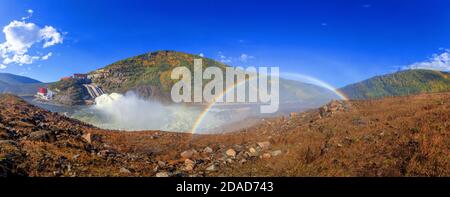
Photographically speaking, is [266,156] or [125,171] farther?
[266,156]

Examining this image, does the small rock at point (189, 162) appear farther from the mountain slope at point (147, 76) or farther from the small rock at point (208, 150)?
the mountain slope at point (147, 76)

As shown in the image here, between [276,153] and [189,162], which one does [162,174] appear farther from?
[276,153]

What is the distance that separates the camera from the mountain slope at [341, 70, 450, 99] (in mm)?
116688

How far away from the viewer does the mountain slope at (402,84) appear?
116688mm

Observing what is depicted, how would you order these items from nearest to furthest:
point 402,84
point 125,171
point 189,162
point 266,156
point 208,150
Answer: point 125,171 → point 189,162 → point 266,156 → point 208,150 → point 402,84

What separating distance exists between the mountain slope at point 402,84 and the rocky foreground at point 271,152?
105 m

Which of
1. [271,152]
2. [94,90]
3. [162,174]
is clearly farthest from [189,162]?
[94,90]

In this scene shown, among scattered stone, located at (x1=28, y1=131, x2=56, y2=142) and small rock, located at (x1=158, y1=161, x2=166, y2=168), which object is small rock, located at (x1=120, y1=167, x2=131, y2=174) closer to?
small rock, located at (x1=158, y1=161, x2=166, y2=168)

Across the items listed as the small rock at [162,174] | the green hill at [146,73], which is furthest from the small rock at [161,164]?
the green hill at [146,73]

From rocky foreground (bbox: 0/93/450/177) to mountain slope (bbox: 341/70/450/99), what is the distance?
105 meters

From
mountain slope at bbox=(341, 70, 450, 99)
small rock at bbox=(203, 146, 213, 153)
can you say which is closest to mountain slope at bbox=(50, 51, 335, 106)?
mountain slope at bbox=(341, 70, 450, 99)

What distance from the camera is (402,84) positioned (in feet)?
416

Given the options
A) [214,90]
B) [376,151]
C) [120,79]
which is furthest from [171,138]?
[120,79]

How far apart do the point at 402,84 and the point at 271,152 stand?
131 m
